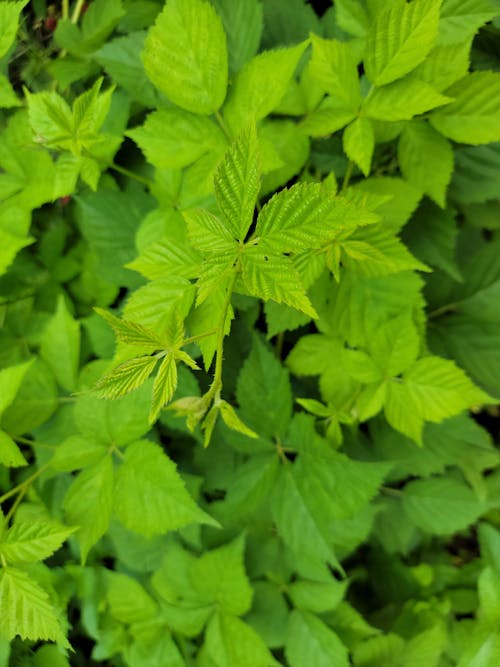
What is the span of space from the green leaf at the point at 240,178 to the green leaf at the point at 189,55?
0.31 meters

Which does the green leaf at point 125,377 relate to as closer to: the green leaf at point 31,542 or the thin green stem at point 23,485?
the green leaf at point 31,542

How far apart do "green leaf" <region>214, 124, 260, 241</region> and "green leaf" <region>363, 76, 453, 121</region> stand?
0.32 m

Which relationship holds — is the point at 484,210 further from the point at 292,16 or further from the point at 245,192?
the point at 245,192

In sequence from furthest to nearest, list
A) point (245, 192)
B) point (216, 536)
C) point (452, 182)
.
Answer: point (216, 536)
point (452, 182)
point (245, 192)

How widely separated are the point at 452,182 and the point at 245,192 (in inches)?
29.3

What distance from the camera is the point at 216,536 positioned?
4.15 ft

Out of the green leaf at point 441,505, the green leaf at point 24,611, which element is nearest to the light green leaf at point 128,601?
the green leaf at point 24,611

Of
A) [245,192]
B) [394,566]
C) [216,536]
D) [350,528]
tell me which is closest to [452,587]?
[394,566]

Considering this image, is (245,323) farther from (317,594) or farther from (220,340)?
(317,594)

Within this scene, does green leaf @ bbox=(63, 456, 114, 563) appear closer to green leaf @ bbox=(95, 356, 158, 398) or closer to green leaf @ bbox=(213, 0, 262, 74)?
green leaf @ bbox=(95, 356, 158, 398)

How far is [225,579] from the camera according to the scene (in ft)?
3.83

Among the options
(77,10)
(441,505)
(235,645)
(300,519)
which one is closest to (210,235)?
(300,519)

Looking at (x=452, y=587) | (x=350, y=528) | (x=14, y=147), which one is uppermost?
(x=14, y=147)

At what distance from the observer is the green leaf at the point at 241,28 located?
0.94 m
